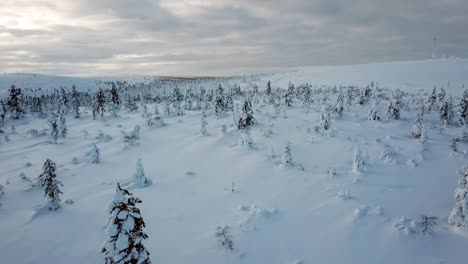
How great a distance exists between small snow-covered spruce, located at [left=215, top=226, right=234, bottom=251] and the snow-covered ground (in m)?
0.18

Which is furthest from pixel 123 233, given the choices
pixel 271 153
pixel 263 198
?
pixel 271 153

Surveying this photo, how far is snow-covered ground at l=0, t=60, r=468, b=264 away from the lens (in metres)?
9.74

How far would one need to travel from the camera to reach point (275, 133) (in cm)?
2156

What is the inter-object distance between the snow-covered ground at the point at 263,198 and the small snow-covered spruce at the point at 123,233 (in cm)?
284

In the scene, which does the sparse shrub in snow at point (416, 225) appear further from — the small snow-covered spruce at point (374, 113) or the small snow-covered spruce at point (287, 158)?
the small snow-covered spruce at point (374, 113)

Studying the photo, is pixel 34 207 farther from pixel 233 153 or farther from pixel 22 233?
pixel 233 153

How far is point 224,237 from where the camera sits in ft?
33.3

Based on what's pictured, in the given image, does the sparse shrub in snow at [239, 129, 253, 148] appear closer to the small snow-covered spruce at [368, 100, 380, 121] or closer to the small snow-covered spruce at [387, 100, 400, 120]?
the small snow-covered spruce at [368, 100, 380, 121]

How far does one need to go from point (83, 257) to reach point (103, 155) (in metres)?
11.5

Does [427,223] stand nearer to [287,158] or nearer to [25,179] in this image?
[287,158]

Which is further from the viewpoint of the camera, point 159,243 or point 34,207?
point 34,207

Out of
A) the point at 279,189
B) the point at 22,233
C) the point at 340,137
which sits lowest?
the point at 22,233

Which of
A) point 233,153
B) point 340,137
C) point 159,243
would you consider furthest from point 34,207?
point 340,137

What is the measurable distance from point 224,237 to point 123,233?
398 cm
